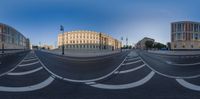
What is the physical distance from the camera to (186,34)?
3789 inches

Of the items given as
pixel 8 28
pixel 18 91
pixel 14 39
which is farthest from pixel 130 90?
pixel 14 39

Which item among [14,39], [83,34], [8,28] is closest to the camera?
[83,34]

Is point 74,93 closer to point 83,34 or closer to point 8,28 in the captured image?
point 83,34

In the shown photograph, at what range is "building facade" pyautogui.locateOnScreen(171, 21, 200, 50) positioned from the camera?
9481 centimetres

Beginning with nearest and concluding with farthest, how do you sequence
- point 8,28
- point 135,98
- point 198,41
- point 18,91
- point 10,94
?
1. point 135,98
2. point 10,94
3. point 18,91
4. point 8,28
5. point 198,41

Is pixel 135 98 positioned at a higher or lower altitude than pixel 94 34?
lower

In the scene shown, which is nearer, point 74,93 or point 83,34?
point 74,93

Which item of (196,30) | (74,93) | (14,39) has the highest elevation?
(196,30)

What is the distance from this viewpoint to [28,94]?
5.27 metres

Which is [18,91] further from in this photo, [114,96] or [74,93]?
[114,96]

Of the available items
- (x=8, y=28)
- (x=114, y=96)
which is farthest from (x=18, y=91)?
(x=8, y=28)

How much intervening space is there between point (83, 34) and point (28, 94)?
47.9m

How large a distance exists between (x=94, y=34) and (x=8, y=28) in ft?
134

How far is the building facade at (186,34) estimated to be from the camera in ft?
311
